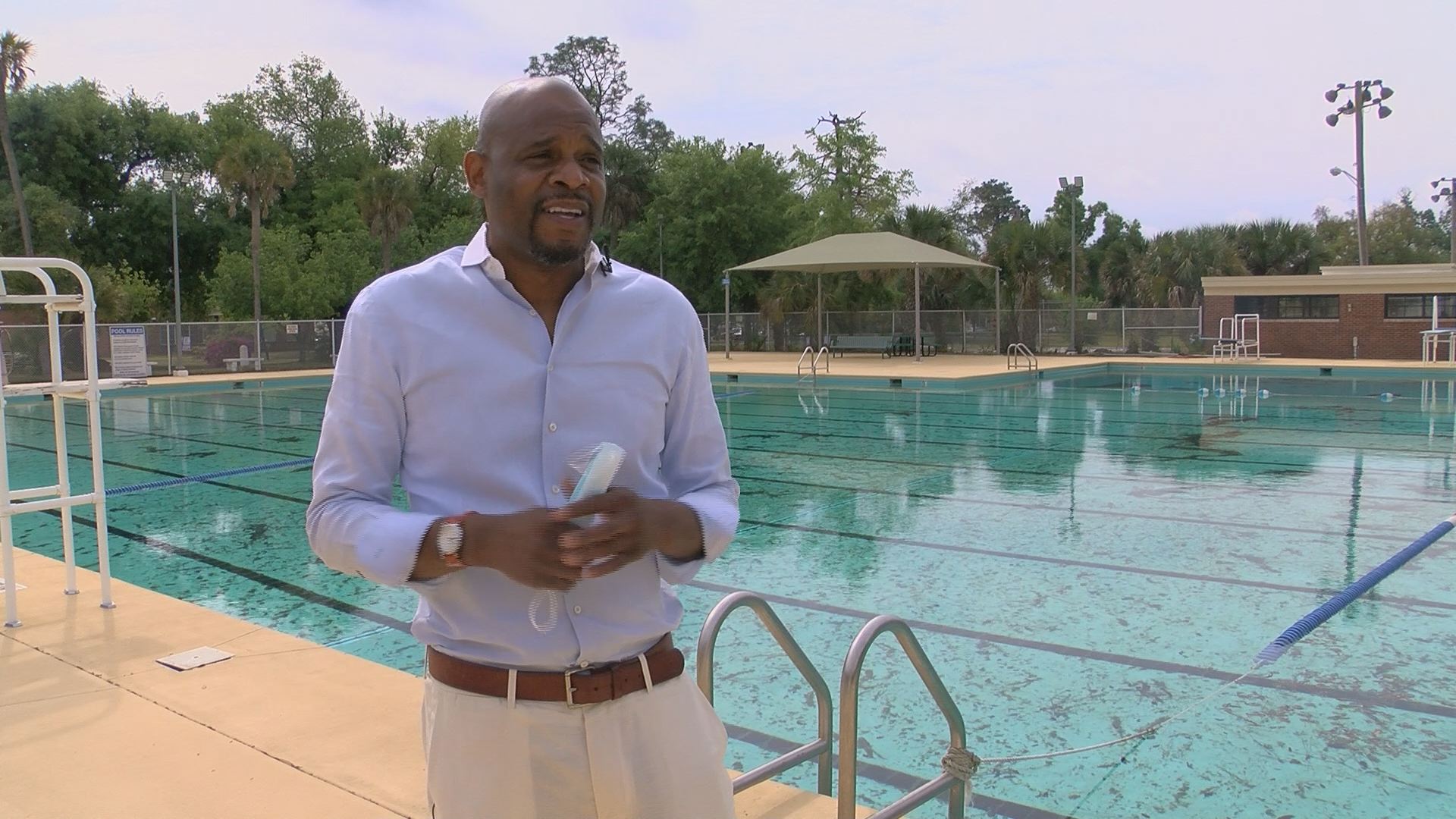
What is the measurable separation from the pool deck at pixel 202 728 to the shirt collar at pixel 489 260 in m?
1.85

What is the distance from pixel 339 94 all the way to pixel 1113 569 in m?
51.0

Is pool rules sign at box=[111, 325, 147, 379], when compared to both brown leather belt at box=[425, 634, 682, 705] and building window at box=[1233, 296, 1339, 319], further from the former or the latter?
building window at box=[1233, 296, 1339, 319]

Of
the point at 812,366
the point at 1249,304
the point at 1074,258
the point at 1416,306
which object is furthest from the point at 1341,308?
the point at 812,366

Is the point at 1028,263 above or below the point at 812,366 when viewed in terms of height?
above

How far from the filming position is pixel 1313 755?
12.8ft

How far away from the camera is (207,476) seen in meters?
10.8

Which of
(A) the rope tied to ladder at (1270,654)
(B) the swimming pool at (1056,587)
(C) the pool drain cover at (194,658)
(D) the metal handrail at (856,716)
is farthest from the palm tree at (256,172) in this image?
(D) the metal handrail at (856,716)

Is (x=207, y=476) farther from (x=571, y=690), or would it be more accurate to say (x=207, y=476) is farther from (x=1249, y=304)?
(x=1249, y=304)

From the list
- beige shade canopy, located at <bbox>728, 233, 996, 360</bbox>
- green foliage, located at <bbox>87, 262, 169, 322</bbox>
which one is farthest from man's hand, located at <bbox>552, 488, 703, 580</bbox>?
green foliage, located at <bbox>87, 262, 169, 322</bbox>

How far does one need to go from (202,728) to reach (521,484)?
103 inches

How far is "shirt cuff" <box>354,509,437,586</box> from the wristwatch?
23 millimetres

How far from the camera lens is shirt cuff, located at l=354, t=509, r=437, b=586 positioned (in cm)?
147

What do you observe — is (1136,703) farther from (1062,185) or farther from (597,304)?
(1062,185)

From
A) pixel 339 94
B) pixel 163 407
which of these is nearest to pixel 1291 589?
pixel 163 407
